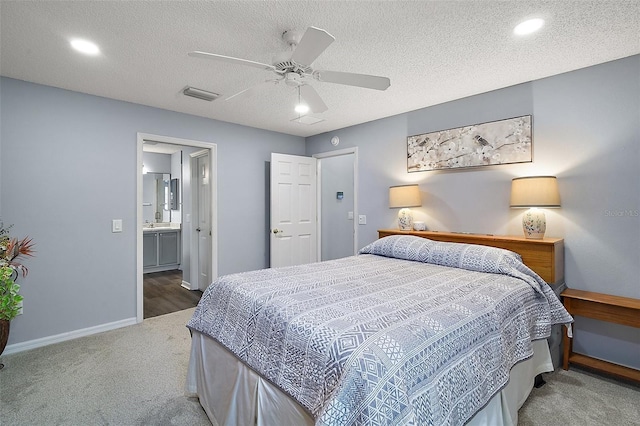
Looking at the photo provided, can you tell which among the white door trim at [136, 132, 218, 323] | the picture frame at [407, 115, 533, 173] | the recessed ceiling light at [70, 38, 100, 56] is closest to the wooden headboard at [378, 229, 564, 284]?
the picture frame at [407, 115, 533, 173]

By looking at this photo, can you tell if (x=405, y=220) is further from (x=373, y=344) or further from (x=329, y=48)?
(x=373, y=344)

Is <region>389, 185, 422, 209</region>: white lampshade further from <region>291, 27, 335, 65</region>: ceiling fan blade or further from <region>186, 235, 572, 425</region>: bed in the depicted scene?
<region>291, 27, 335, 65</region>: ceiling fan blade

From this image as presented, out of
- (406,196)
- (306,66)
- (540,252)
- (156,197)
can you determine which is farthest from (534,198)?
(156,197)

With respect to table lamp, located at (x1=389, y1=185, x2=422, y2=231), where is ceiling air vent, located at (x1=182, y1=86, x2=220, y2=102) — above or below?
above

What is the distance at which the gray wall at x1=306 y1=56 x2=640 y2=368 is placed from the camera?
7.74 ft

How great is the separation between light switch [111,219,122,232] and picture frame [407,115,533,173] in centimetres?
333

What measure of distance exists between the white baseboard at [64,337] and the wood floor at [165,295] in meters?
0.37

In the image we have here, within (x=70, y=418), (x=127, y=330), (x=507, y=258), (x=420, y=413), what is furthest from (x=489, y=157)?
(x=127, y=330)

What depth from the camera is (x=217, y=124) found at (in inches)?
162

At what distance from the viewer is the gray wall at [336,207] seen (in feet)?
16.4

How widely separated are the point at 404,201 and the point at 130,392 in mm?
3025

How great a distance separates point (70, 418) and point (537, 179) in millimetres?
3747

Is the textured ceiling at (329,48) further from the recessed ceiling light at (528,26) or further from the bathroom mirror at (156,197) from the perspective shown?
the bathroom mirror at (156,197)

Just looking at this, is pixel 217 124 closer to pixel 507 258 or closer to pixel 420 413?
pixel 507 258
